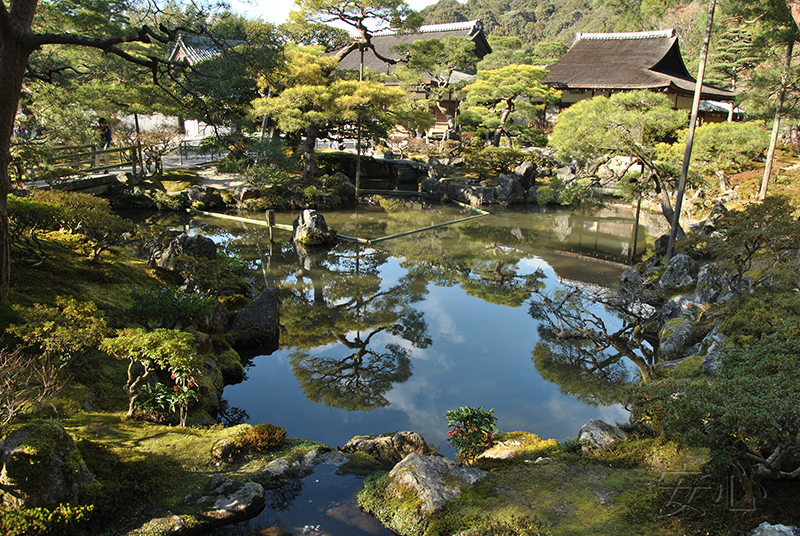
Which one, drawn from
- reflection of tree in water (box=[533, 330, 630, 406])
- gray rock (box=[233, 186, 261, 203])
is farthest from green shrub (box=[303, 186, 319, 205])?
reflection of tree in water (box=[533, 330, 630, 406])

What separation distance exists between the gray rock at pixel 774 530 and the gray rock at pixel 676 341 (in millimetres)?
5671

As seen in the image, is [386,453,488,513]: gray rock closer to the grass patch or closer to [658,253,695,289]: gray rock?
[658,253,695,289]: gray rock

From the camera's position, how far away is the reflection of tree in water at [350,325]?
8562 mm

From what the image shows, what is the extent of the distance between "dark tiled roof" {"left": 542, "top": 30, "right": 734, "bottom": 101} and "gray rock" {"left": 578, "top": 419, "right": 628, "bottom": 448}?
83.1 ft

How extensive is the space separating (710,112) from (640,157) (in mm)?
20487

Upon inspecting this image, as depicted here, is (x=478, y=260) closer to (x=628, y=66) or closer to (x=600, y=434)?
(x=600, y=434)

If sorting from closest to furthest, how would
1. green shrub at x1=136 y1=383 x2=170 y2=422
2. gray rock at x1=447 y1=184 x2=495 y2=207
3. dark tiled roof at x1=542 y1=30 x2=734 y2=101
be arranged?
green shrub at x1=136 y1=383 x2=170 y2=422 < gray rock at x1=447 y1=184 x2=495 y2=207 < dark tiled roof at x1=542 y1=30 x2=734 y2=101

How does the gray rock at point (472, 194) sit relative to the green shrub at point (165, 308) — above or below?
above

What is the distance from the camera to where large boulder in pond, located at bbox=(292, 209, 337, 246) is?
16781 mm

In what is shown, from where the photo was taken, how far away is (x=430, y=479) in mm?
4930

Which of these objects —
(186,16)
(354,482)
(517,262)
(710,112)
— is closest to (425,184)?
(517,262)

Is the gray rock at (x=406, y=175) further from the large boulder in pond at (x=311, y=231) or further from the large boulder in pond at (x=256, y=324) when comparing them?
the large boulder in pond at (x=256, y=324)

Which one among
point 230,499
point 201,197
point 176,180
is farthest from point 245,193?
point 230,499

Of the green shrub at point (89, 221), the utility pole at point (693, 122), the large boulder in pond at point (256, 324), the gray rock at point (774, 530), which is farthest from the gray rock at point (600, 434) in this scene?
the green shrub at point (89, 221)
